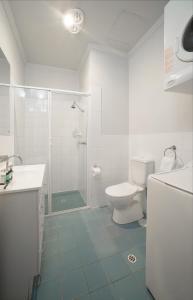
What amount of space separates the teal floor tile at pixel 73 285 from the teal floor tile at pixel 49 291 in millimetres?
39

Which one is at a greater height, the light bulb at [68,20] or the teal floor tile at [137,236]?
the light bulb at [68,20]

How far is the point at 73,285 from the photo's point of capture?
1136mm

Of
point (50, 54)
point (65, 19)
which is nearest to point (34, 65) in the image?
point (50, 54)

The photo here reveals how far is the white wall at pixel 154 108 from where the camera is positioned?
59.1 inches

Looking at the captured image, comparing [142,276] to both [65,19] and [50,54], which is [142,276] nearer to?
[65,19]

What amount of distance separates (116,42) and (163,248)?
99.6 inches

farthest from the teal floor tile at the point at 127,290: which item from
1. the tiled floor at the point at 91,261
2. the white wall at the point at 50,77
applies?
the white wall at the point at 50,77

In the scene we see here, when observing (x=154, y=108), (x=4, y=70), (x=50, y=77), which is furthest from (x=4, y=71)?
(x=154, y=108)

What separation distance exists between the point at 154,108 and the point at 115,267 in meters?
1.81

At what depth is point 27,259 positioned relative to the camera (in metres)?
1.07

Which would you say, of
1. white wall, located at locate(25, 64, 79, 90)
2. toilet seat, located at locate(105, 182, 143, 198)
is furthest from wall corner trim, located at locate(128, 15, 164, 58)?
toilet seat, located at locate(105, 182, 143, 198)

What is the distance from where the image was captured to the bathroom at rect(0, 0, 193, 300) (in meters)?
1.01

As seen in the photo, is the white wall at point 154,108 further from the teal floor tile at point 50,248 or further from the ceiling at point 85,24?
the teal floor tile at point 50,248

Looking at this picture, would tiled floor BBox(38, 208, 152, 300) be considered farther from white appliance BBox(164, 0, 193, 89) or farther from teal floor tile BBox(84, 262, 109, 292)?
white appliance BBox(164, 0, 193, 89)
